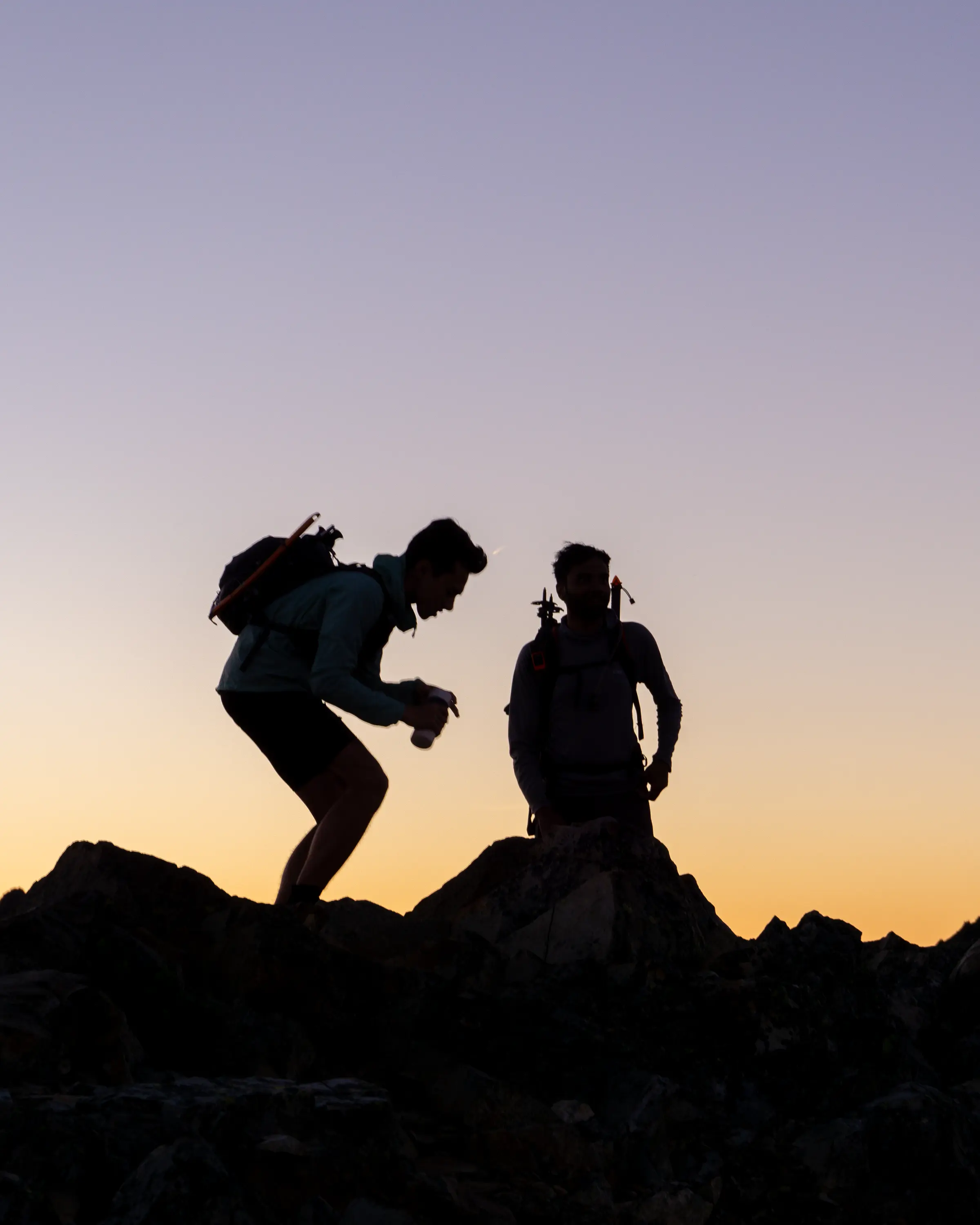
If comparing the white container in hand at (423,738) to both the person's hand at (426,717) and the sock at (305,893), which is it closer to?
the person's hand at (426,717)

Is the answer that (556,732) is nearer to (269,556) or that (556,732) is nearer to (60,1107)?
(269,556)

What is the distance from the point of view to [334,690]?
23.3ft

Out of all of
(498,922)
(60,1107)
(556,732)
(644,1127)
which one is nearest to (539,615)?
(556,732)

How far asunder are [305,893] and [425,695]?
131 centimetres

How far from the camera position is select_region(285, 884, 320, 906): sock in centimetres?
748

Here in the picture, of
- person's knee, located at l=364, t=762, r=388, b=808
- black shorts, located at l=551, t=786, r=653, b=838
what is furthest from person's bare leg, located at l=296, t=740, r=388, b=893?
black shorts, located at l=551, t=786, r=653, b=838

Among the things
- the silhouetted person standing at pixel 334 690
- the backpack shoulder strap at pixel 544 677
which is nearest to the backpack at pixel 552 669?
the backpack shoulder strap at pixel 544 677

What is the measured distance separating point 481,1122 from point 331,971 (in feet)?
3.83

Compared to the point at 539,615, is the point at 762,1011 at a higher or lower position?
lower

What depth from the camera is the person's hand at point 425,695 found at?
25.0ft

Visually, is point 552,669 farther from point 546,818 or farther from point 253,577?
point 253,577

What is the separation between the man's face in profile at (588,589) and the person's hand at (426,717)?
2127 mm

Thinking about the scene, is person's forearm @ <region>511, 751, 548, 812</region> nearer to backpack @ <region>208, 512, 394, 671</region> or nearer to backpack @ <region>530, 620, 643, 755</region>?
backpack @ <region>530, 620, 643, 755</region>

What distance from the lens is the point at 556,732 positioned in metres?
9.30
